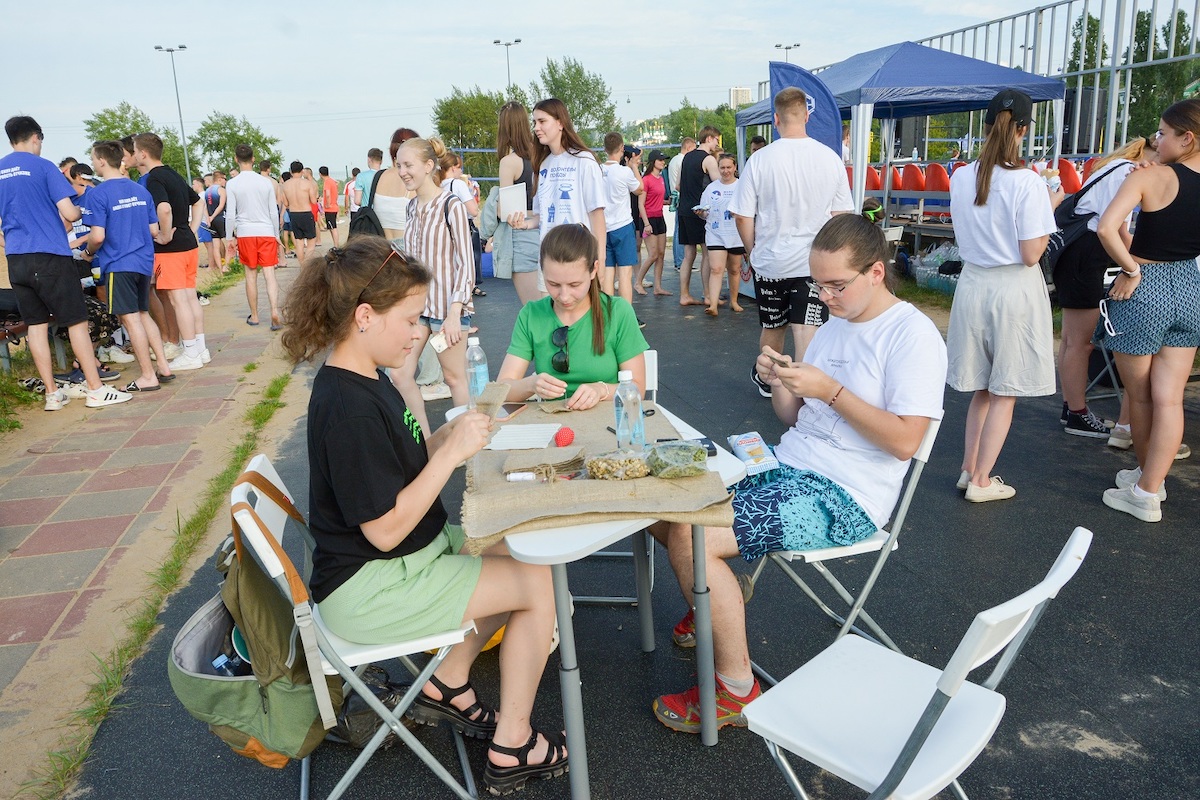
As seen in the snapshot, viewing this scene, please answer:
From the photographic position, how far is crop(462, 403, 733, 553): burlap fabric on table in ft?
6.40

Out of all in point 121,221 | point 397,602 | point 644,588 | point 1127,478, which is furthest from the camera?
point 121,221

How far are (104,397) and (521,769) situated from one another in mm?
5803

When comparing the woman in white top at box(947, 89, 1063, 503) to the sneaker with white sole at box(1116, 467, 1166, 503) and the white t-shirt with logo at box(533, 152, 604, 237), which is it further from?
the white t-shirt with logo at box(533, 152, 604, 237)

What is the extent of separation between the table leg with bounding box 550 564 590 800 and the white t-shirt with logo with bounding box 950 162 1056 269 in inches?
110

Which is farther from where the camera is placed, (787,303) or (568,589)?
(787,303)

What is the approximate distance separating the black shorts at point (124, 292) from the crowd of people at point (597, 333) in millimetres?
21

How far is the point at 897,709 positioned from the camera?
5.90 feet

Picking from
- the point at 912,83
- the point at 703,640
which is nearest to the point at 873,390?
the point at 703,640

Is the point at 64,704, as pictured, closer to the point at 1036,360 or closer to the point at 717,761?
the point at 717,761

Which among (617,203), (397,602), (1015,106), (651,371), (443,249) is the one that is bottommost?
(397,602)

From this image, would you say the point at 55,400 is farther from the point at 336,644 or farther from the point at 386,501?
the point at 386,501

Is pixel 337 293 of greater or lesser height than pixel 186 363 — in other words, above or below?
above

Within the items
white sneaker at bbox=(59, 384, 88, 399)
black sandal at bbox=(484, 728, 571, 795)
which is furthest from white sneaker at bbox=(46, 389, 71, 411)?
black sandal at bbox=(484, 728, 571, 795)

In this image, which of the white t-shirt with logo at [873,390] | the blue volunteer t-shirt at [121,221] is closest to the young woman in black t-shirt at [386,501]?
the white t-shirt with logo at [873,390]
